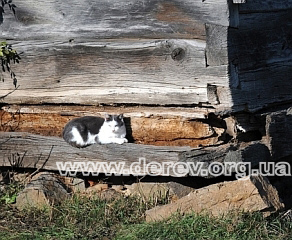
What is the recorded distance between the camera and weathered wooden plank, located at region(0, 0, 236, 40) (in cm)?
624

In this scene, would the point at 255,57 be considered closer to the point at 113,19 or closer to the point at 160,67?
the point at 160,67

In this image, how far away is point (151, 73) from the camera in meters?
6.55

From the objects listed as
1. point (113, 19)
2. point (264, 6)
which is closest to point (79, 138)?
point (113, 19)

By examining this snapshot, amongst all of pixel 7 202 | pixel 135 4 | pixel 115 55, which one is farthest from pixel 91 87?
pixel 7 202

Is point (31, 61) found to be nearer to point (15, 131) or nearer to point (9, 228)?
point (15, 131)

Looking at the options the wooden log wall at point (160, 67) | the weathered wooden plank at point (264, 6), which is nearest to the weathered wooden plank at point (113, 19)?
the wooden log wall at point (160, 67)

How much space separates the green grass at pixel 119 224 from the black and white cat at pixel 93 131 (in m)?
0.57

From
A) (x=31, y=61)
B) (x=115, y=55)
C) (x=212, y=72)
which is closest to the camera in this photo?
(x=212, y=72)

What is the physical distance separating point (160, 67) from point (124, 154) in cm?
91

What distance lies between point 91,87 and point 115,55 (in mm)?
442

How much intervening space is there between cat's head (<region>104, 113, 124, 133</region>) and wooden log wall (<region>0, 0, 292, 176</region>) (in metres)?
0.17

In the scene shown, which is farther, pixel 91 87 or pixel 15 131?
pixel 15 131

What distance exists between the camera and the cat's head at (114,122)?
6617mm

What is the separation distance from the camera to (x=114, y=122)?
21.9 feet
